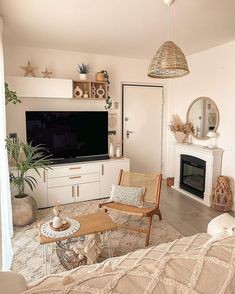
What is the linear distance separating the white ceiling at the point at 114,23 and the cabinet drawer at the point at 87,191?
2269 millimetres

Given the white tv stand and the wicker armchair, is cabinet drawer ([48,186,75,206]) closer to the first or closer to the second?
the white tv stand

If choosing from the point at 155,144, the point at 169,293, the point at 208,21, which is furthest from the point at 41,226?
the point at 155,144

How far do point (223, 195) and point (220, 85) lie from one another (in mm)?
1730

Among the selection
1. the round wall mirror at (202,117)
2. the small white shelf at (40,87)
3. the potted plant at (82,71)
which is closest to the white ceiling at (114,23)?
the potted plant at (82,71)

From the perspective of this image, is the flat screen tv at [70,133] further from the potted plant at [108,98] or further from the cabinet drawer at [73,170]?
the potted plant at [108,98]

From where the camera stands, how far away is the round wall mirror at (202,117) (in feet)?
13.1

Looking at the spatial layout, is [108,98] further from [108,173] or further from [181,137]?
[181,137]

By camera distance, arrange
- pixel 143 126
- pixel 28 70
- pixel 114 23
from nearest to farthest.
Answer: pixel 114 23 < pixel 28 70 < pixel 143 126

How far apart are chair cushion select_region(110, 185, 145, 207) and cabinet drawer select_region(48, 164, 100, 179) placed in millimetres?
975

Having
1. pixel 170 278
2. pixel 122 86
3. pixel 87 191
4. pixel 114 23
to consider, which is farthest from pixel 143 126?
pixel 170 278

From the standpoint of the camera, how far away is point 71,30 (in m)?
3.12

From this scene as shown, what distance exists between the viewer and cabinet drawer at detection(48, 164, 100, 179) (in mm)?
3719

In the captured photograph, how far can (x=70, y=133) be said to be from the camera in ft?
13.1

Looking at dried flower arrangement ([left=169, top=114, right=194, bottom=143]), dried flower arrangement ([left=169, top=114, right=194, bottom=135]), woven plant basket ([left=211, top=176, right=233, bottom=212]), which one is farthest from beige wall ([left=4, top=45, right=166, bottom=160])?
woven plant basket ([left=211, top=176, right=233, bottom=212])
